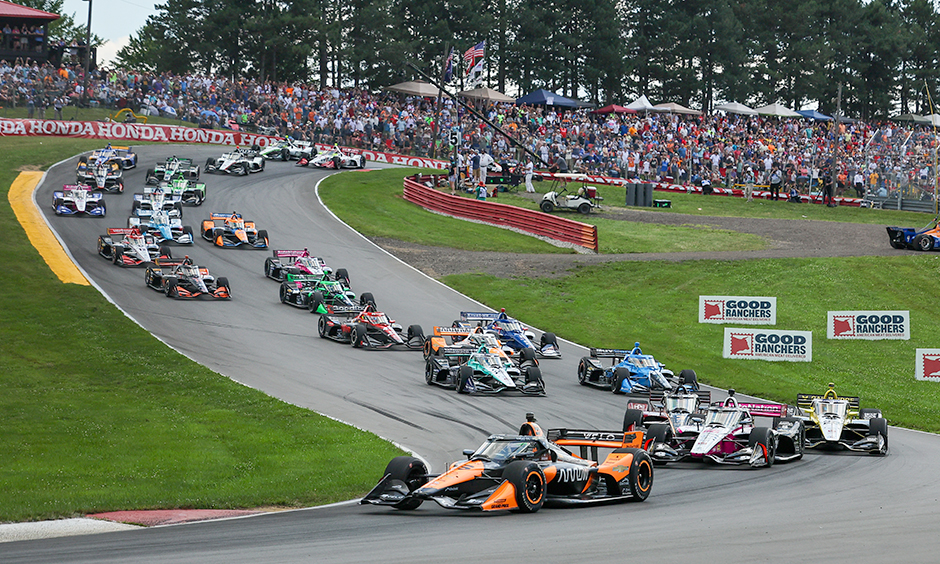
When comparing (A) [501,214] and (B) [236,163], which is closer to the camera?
(A) [501,214]

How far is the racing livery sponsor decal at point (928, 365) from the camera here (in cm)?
2823

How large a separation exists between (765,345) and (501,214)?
22717mm

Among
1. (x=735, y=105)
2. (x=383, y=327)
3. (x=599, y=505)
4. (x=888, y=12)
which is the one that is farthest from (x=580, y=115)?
(x=599, y=505)

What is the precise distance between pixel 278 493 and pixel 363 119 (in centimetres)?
5528

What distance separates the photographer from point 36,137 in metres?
61.8

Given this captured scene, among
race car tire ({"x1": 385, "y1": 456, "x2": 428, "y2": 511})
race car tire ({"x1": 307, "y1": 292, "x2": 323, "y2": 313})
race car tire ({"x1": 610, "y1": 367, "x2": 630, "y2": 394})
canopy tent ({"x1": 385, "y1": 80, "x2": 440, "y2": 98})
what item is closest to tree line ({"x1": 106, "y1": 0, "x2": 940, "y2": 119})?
canopy tent ({"x1": 385, "y1": 80, "x2": 440, "y2": 98})

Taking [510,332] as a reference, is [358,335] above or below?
below

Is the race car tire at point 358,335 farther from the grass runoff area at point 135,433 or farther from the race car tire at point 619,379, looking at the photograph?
the race car tire at point 619,379

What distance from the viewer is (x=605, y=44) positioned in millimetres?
89875

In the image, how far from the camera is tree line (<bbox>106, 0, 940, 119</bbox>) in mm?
83438

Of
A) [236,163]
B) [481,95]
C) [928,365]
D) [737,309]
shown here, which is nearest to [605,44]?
[481,95]

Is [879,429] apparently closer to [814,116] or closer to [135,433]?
[135,433]

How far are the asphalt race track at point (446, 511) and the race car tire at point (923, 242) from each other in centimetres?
1809

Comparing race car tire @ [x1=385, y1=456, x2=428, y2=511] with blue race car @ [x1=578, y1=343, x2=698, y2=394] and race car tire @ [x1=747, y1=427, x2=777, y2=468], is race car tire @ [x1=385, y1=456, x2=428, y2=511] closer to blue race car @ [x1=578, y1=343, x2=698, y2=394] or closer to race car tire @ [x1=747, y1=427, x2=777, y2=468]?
race car tire @ [x1=747, y1=427, x2=777, y2=468]
